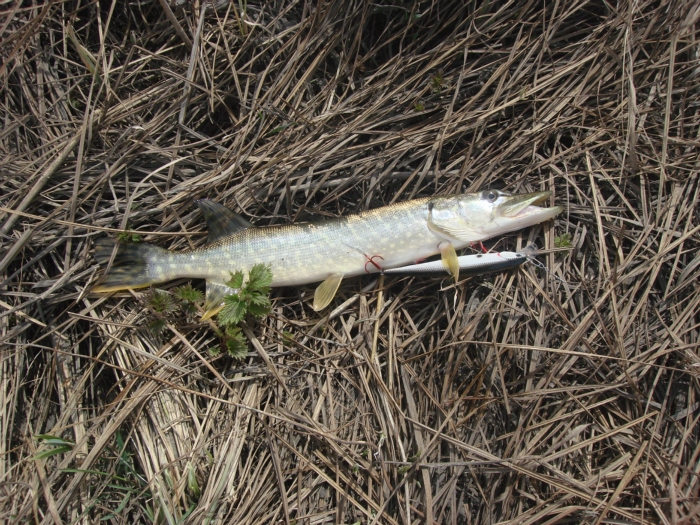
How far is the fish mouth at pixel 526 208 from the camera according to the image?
2.54 meters

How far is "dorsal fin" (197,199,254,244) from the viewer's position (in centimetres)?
268

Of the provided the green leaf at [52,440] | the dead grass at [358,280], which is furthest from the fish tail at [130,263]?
the green leaf at [52,440]

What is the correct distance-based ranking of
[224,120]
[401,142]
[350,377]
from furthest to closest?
[224,120]
[401,142]
[350,377]

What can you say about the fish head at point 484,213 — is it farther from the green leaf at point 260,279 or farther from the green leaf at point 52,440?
the green leaf at point 52,440

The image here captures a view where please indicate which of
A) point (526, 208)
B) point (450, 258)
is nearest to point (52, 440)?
point (450, 258)

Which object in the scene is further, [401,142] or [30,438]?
[401,142]

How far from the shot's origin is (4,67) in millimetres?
2598

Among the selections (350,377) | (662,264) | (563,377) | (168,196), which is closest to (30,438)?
(168,196)

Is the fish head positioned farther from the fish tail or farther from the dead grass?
the fish tail

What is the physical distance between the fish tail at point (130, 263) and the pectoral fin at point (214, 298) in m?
0.32

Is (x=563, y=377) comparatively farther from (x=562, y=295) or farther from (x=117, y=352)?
(x=117, y=352)

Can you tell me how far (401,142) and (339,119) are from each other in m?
0.49

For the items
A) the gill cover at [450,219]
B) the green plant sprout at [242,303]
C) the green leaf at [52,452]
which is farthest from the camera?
the gill cover at [450,219]

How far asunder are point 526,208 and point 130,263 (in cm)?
263
